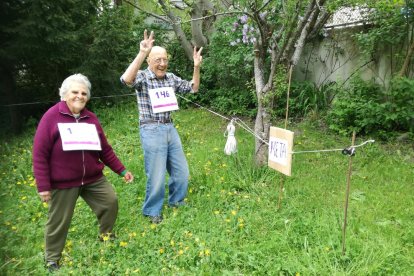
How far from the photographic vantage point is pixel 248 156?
5.14m

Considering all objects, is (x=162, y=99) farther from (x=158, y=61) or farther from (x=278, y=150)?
(x=278, y=150)

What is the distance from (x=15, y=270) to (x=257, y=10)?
3.44 meters

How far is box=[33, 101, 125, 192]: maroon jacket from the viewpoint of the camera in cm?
290

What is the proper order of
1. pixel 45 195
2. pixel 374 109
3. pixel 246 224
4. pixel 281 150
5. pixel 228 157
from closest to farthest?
pixel 45 195 < pixel 281 150 < pixel 246 224 < pixel 228 157 < pixel 374 109

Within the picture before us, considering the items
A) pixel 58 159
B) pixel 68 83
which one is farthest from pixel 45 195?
pixel 68 83

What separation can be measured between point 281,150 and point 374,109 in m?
3.24

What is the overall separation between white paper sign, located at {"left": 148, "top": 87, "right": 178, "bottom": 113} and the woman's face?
741mm

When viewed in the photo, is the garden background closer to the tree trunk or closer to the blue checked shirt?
the tree trunk

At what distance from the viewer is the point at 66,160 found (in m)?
3.02

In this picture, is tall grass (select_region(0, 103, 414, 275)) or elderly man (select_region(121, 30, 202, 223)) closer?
tall grass (select_region(0, 103, 414, 275))

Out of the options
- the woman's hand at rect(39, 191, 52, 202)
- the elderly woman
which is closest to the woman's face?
the elderly woman

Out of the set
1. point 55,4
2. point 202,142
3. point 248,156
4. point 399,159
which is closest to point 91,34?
point 55,4

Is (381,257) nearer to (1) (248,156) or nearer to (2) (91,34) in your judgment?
(1) (248,156)

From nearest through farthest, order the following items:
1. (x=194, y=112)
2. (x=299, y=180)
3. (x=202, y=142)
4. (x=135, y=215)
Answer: (x=135, y=215), (x=299, y=180), (x=202, y=142), (x=194, y=112)
